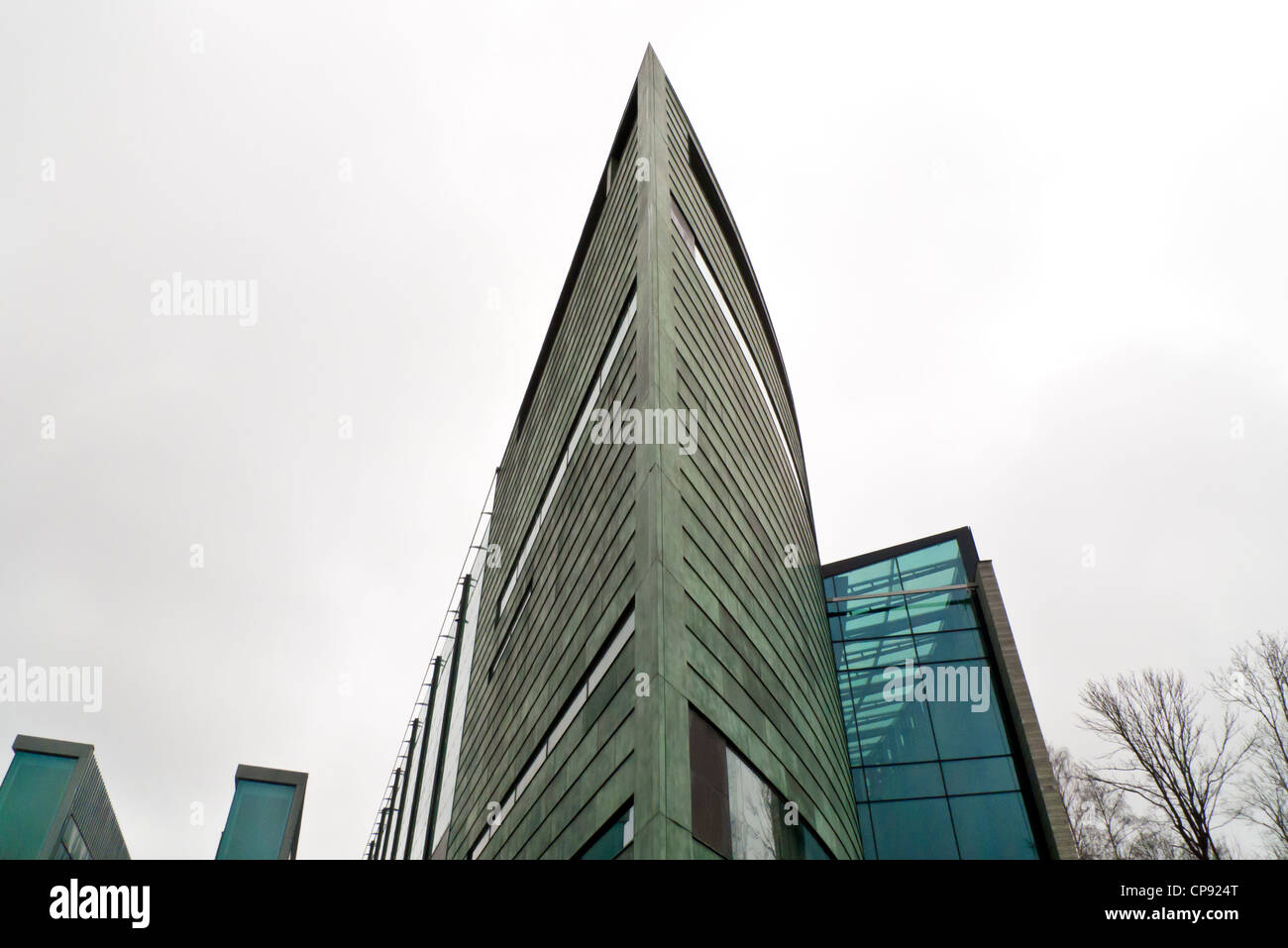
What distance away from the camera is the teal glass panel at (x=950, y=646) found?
21.9m

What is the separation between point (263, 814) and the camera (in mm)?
17281

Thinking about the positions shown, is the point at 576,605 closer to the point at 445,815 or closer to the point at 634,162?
the point at 634,162

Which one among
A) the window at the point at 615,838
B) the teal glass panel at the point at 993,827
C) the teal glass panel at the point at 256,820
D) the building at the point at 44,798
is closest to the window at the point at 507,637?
the teal glass panel at the point at 256,820

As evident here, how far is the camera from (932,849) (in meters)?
18.3

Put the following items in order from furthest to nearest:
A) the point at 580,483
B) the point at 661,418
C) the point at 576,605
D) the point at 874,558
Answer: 1. the point at 874,558
2. the point at 580,483
3. the point at 576,605
4. the point at 661,418

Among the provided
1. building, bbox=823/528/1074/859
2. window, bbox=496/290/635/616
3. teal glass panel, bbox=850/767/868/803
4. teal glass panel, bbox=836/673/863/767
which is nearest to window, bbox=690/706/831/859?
teal glass panel, bbox=850/767/868/803

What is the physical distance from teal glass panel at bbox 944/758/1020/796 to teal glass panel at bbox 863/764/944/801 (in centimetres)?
31

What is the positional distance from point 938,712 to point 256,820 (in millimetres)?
17592

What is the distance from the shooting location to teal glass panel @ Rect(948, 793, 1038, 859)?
1778cm

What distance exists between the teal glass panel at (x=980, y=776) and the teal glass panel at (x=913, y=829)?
23.0 inches

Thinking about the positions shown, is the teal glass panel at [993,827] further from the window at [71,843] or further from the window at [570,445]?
the window at [71,843]

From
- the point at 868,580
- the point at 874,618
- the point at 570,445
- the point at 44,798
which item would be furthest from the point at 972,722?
the point at 44,798
